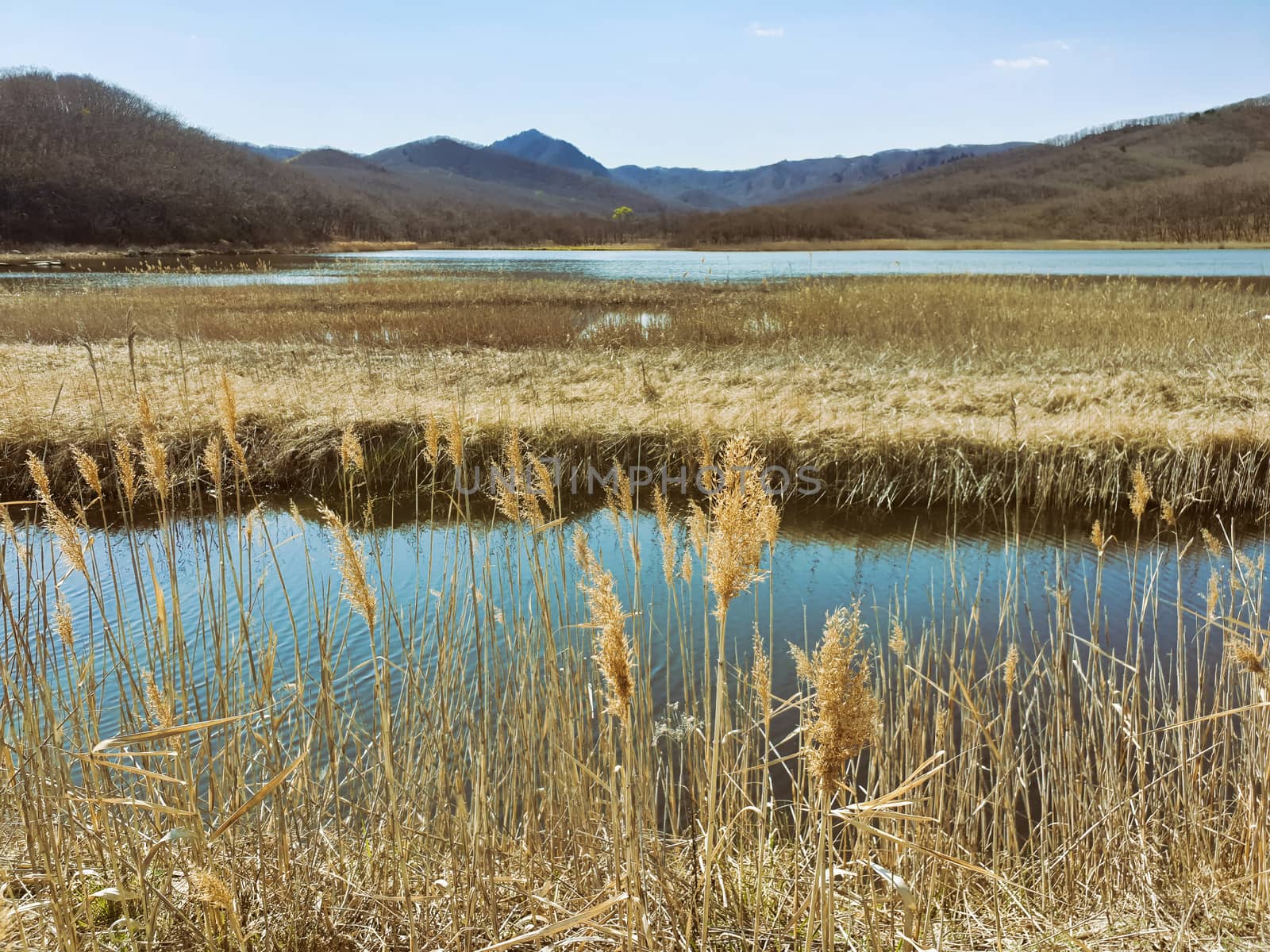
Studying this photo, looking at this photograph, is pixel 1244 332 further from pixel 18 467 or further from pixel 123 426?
pixel 18 467

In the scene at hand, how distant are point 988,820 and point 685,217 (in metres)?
109

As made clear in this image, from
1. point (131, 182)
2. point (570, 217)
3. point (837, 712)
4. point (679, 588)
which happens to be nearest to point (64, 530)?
point (837, 712)

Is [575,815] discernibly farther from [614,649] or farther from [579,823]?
[614,649]

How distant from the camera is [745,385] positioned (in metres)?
11.2

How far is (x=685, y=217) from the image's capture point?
106125 millimetres

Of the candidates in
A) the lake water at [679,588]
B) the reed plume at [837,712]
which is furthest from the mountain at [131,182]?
the reed plume at [837,712]

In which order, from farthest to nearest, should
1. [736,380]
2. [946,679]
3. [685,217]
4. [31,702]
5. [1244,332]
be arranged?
[685,217] < [1244,332] < [736,380] < [946,679] < [31,702]

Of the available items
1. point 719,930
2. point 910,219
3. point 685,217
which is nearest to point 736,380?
point 719,930

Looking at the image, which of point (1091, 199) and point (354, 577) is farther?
point (1091, 199)

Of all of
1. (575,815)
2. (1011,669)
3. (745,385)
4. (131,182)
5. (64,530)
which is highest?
(131,182)

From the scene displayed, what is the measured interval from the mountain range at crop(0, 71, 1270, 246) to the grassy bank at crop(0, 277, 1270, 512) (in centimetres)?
6313

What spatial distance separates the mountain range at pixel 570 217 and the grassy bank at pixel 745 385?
2485 inches

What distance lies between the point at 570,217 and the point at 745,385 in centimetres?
12411

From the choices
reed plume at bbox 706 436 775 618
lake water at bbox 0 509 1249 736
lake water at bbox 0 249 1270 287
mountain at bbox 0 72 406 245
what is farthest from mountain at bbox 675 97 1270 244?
reed plume at bbox 706 436 775 618
